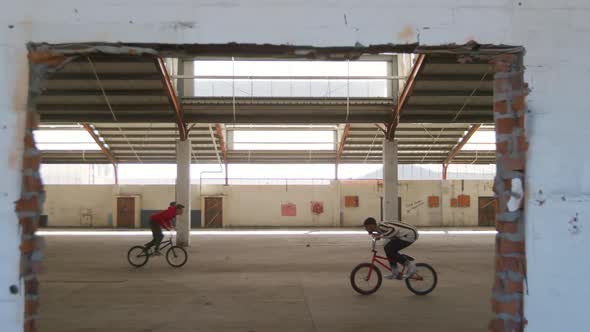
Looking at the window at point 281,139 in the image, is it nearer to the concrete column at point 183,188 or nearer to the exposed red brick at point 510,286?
the concrete column at point 183,188

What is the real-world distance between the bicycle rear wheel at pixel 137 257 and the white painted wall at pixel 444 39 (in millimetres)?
9643

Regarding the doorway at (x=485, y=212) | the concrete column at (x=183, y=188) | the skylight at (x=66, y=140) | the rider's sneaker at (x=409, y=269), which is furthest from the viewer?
the doorway at (x=485, y=212)

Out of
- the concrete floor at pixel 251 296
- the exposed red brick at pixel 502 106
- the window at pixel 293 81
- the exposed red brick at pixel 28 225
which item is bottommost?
the concrete floor at pixel 251 296

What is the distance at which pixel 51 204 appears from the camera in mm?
30938

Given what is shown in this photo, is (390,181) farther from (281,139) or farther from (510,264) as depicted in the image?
(510,264)

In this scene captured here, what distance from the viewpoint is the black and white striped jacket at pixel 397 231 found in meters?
8.92

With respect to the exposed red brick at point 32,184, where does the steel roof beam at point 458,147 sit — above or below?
above

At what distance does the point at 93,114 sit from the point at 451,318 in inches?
570

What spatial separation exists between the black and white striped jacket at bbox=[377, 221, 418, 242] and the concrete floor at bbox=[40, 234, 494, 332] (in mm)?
1106

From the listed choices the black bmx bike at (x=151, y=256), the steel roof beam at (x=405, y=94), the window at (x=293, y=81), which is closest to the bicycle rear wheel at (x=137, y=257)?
the black bmx bike at (x=151, y=256)

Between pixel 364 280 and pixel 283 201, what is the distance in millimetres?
22290

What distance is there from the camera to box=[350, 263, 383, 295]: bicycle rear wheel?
30.4 ft

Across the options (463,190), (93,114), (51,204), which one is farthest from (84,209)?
(463,190)

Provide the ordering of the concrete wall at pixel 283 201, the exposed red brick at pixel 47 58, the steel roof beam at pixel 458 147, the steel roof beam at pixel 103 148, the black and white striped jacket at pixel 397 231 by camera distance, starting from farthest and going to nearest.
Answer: the concrete wall at pixel 283 201 < the steel roof beam at pixel 458 147 < the steel roof beam at pixel 103 148 < the black and white striped jacket at pixel 397 231 < the exposed red brick at pixel 47 58
